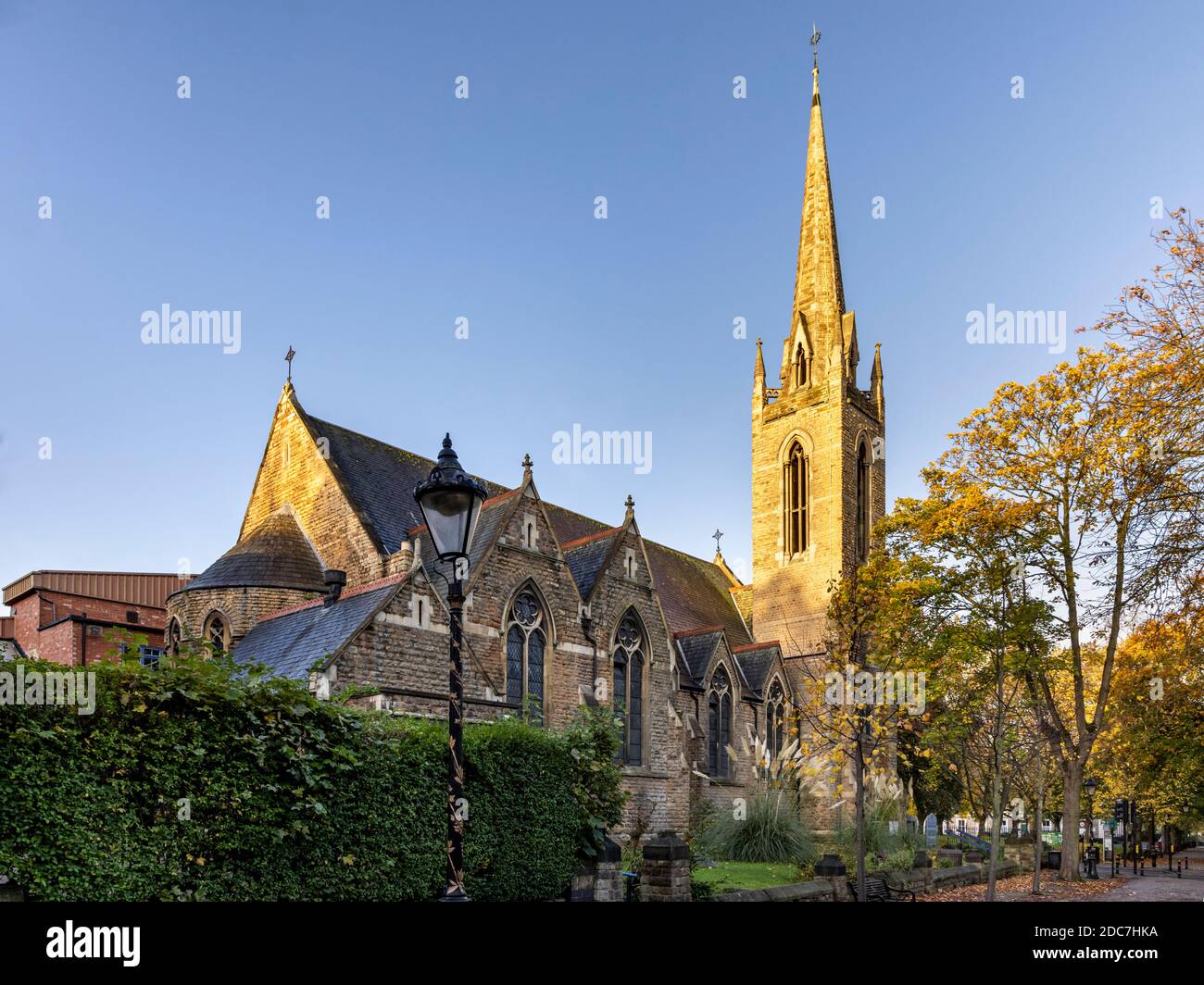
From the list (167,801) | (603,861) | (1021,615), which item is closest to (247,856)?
(167,801)

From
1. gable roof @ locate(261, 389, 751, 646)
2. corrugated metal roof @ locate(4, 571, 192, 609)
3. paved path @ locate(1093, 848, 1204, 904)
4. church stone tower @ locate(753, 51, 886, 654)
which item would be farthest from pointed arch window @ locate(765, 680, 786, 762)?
corrugated metal roof @ locate(4, 571, 192, 609)

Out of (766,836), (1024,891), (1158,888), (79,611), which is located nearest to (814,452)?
(1158,888)

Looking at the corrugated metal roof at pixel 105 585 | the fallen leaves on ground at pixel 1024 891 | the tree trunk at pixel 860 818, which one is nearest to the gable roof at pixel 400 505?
the tree trunk at pixel 860 818

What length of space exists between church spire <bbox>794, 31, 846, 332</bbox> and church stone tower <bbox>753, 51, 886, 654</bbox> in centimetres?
5

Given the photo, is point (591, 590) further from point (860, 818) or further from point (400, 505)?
point (860, 818)

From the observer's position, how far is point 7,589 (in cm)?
5188

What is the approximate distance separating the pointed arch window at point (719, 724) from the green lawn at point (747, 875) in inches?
439

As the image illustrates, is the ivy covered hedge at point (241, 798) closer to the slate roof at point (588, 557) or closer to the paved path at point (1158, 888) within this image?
the paved path at point (1158, 888)

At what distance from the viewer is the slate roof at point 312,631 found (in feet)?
62.4

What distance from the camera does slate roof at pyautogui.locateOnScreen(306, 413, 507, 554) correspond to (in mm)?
26531

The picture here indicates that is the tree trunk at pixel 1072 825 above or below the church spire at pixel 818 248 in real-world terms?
below

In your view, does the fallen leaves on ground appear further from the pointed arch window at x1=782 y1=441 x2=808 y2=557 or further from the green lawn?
the pointed arch window at x1=782 y1=441 x2=808 y2=557

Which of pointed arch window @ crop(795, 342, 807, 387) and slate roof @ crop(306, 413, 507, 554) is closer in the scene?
slate roof @ crop(306, 413, 507, 554)
